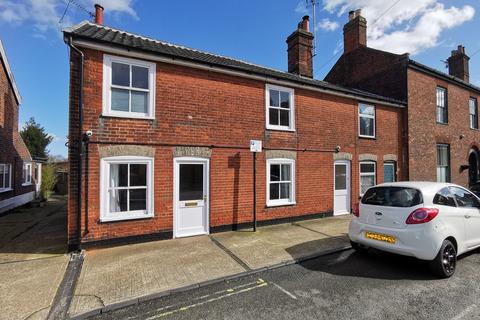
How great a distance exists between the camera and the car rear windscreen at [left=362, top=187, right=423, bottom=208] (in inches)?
192

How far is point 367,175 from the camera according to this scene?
11508mm

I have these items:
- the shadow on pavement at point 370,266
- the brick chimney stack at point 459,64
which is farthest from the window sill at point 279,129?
the brick chimney stack at point 459,64

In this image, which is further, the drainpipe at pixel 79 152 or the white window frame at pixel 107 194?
the white window frame at pixel 107 194

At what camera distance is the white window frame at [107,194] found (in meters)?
6.43

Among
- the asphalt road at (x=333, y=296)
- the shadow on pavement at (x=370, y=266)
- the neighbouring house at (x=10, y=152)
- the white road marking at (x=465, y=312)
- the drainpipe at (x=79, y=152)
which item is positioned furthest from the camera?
the neighbouring house at (x=10, y=152)

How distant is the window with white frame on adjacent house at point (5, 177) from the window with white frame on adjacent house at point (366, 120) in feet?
54.0

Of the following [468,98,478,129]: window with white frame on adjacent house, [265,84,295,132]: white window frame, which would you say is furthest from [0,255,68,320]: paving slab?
[468,98,478,129]: window with white frame on adjacent house

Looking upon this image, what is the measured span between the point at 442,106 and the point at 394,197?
13.2 m

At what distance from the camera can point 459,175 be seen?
15617 mm

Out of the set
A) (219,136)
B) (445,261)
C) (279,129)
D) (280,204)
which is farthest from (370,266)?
(279,129)

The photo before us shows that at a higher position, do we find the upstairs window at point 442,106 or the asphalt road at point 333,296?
the upstairs window at point 442,106

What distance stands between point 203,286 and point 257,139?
519 cm

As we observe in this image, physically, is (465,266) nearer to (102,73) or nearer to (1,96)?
(102,73)

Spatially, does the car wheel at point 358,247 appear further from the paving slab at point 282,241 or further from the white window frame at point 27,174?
the white window frame at point 27,174
